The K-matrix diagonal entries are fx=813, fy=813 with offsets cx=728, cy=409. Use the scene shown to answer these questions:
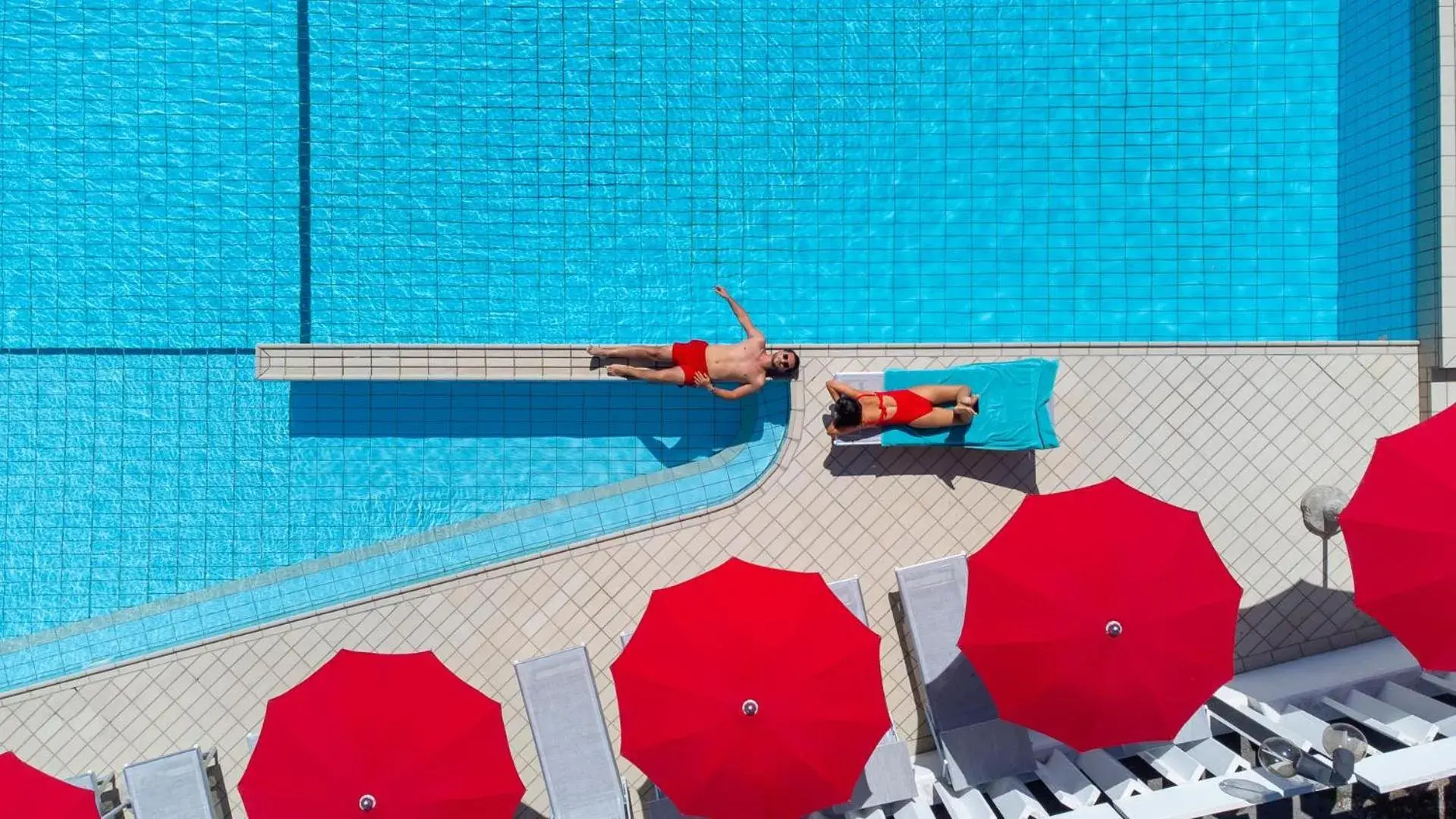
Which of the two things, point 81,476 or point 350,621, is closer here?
point 350,621

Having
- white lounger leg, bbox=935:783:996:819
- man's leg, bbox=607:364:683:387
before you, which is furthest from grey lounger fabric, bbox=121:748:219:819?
white lounger leg, bbox=935:783:996:819

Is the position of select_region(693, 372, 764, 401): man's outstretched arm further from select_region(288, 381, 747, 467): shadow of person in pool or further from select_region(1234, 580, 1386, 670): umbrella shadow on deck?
select_region(1234, 580, 1386, 670): umbrella shadow on deck

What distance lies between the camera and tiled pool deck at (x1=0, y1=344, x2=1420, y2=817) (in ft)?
21.2

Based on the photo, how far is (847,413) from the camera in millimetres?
6188

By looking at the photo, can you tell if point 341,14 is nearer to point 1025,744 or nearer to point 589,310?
point 589,310

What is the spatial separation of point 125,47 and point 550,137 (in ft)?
12.5

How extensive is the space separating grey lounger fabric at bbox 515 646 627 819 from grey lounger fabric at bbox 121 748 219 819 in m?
2.42

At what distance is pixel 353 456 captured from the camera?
24.2ft

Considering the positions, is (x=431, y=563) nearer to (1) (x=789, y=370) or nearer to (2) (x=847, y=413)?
(1) (x=789, y=370)

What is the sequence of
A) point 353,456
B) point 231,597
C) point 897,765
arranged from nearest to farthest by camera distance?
point 897,765 → point 231,597 → point 353,456

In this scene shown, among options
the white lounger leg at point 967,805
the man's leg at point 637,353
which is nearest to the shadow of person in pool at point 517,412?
the man's leg at point 637,353

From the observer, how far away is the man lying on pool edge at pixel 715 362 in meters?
6.45

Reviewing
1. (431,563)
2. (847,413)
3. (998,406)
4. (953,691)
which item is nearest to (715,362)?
(847,413)

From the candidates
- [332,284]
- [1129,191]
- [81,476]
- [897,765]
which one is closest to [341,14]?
[332,284]
